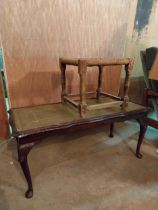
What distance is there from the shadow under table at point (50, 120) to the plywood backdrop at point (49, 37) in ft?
0.99

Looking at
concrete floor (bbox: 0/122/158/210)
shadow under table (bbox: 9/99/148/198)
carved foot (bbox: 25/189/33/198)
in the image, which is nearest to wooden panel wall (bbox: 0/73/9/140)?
concrete floor (bbox: 0/122/158/210)

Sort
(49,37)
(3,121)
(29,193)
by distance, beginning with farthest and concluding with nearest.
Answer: (3,121) < (49,37) < (29,193)

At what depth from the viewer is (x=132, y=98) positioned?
223cm

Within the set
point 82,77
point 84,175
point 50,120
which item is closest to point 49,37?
point 82,77

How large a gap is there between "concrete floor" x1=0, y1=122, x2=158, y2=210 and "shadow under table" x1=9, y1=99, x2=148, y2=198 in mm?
138

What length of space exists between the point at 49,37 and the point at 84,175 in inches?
48.2

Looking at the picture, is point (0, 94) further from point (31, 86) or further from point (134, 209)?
point (134, 209)

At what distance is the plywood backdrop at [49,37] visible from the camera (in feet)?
4.16

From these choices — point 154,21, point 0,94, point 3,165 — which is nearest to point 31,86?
point 0,94

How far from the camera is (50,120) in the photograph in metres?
1.03

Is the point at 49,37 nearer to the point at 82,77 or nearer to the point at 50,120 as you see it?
the point at 82,77

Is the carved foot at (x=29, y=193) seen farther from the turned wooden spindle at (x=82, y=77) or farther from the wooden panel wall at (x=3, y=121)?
the wooden panel wall at (x=3, y=121)

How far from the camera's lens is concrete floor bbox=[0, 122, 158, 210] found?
0.98 m

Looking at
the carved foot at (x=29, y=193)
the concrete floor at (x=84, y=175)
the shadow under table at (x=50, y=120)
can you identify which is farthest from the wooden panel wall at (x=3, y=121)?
the carved foot at (x=29, y=193)
